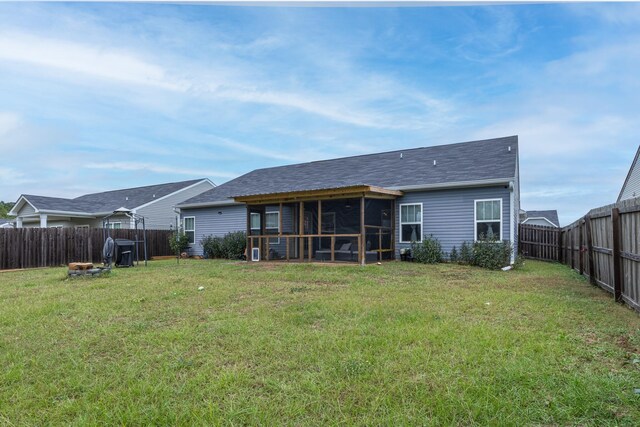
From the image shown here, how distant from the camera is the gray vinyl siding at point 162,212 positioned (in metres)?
21.0

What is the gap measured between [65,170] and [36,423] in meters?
26.2

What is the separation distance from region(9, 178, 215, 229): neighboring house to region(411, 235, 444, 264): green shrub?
14.9 metres

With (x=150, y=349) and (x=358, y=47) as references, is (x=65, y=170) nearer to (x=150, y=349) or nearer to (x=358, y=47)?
(x=358, y=47)

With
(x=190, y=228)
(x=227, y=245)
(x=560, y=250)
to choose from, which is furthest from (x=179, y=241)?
(x=560, y=250)

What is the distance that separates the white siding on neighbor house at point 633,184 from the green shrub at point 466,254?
42.8 ft

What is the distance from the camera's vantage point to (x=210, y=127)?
1678 centimetres

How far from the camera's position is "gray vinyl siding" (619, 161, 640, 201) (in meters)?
19.1

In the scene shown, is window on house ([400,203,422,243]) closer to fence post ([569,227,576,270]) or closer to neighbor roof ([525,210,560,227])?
fence post ([569,227,576,270])

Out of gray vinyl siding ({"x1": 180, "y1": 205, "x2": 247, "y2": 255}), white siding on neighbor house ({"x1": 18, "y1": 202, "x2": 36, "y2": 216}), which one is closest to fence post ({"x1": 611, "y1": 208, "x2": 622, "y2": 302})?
gray vinyl siding ({"x1": 180, "y1": 205, "x2": 247, "y2": 255})

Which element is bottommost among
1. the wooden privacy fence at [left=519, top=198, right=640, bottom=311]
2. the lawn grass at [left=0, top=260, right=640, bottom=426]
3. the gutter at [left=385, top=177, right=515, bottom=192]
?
the lawn grass at [left=0, top=260, right=640, bottom=426]

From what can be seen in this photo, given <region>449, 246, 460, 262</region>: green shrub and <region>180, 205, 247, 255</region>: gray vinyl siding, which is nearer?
<region>449, 246, 460, 262</region>: green shrub

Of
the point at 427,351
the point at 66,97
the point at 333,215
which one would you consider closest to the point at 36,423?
the point at 427,351

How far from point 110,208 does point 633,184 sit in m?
29.1

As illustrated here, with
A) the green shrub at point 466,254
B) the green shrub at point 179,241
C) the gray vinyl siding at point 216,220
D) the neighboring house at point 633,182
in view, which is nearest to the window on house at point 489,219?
the green shrub at point 466,254
